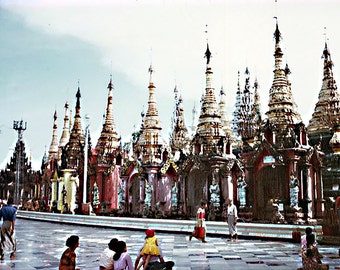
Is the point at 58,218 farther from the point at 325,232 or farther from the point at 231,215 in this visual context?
the point at 325,232

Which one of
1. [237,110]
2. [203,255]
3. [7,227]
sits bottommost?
[203,255]

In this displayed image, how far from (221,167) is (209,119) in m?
4.78

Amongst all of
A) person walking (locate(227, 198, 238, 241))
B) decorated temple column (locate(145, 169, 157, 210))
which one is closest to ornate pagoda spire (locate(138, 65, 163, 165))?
decorated temple column (locate(145, 169, 157, 210))

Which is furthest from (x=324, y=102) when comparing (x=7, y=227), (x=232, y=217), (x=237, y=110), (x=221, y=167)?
(x=7, y=227)

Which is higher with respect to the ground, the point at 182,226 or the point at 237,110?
the point at 237,110

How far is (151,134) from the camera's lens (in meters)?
33.6

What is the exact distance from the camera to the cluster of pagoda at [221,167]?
21750 millimetres

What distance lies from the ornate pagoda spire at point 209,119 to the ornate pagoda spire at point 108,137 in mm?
10957

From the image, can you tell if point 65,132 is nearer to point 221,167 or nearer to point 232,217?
point 221,167

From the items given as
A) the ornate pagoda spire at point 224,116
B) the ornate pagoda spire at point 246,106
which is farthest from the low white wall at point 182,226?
the ornate pagoda spire at point 246,106

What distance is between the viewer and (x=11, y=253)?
38.2 feet

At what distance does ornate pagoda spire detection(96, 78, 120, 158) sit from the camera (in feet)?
126

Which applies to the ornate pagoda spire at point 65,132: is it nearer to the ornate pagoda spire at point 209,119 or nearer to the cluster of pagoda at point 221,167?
the cluster of pagoda at point 221,167

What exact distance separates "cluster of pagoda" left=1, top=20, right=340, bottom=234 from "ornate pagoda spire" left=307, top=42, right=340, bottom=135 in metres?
0.06
